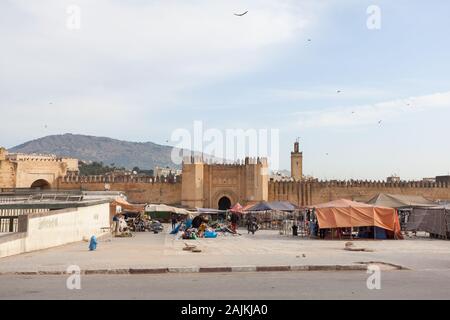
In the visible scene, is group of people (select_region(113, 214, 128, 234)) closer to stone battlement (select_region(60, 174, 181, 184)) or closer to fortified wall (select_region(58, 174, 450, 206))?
fortified wall (select_region(58, 174, 450, 206))

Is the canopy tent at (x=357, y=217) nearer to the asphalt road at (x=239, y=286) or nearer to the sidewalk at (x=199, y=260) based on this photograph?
the sidewalk at (x=199, y=260)

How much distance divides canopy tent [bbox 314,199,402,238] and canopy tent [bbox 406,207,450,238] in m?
1.74

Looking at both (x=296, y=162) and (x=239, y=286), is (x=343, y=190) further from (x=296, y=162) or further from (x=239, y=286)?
(x=239, y=286)

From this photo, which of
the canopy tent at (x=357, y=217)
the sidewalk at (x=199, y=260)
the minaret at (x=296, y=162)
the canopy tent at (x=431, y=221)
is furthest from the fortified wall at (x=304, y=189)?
the sidewalk at (x=199, y=260)

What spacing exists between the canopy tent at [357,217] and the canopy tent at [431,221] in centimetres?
174

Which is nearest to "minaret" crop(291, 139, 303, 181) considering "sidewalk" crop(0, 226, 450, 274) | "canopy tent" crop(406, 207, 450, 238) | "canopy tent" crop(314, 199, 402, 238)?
"canopy tent" crop(406, 207, 450, 238)

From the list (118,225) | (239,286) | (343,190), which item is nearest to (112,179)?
(343,190)

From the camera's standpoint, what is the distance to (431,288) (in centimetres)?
882

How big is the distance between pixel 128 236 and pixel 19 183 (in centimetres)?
Answer: 2798

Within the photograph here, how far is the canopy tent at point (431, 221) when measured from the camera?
2209cm

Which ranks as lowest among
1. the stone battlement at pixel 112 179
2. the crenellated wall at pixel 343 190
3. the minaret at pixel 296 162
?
the crenellated wall at pixel 343 190

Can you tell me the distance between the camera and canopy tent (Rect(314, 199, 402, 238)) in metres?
21.7

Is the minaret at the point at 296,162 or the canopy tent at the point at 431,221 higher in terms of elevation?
the minaret at the point at 296,162
